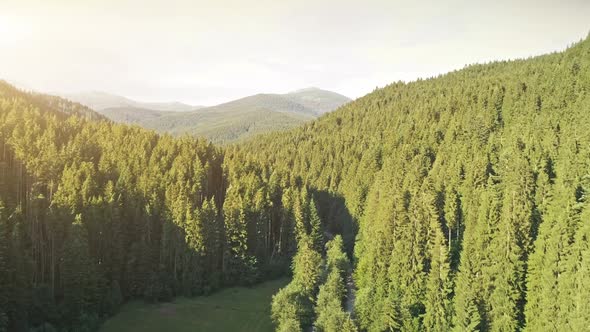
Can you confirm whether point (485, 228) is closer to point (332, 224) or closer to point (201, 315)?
point (201, 315)

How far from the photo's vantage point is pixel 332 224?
424 feet

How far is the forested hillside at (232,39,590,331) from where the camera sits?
52.8 metres

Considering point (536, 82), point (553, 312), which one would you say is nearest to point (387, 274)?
point (553, 312)

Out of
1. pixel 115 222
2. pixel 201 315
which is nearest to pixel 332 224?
pixel 201 315

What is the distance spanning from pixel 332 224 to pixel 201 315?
63975mm

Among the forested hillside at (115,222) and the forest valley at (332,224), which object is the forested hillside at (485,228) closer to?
the forest valley at (332,224)

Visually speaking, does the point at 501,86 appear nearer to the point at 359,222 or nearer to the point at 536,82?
the point at 536,82

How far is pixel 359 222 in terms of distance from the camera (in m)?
111

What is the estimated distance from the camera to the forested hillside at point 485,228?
52750mm

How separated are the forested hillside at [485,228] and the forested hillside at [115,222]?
1927 centimetres

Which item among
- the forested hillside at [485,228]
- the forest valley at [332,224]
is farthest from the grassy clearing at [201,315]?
the forested hillside at [485,228]

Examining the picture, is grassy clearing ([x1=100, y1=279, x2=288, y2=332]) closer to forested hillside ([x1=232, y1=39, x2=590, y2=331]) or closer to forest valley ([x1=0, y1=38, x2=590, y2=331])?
forest valley ([x1=0, y1=38, x2=590, y2=331])

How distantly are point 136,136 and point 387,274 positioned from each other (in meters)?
77.4

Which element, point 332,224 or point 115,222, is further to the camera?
point 332,224
